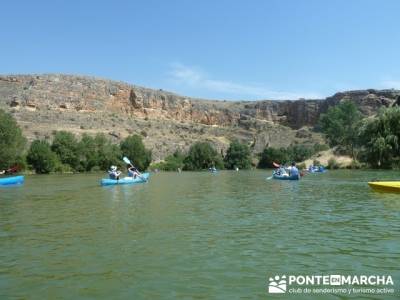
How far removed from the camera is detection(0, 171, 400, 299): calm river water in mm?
8680

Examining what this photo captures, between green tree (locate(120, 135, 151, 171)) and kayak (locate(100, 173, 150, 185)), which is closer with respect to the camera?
kayak (locate(100, 173, 150, 185))

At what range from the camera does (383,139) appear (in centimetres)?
6159

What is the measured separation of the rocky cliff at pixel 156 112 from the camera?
113312 millimetres

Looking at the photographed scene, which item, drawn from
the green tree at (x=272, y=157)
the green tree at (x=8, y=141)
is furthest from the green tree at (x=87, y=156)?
the green tree at (x=272, y=157)

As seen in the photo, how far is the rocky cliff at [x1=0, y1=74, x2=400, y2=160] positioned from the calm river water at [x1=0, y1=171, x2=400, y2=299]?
80.0 meters

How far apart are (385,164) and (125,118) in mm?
81540

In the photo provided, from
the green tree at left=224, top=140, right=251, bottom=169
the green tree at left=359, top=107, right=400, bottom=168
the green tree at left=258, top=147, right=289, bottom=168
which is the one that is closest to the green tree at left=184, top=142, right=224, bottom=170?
the green tree at left=224, top=140, right=251, bottom=169

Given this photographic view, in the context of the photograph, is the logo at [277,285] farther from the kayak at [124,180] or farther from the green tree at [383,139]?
the green tree at [383,139]

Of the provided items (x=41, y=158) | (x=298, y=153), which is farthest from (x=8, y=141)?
(x=298, y=153)

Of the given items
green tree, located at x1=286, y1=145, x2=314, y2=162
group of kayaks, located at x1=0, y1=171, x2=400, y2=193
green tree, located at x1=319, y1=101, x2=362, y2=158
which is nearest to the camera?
group of kayaks, located at x1=0, y1=171, x2=400, y2=193

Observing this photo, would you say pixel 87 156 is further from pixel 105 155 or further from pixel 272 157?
pixel 272 157

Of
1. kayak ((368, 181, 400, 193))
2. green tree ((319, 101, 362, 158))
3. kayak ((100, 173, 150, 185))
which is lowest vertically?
kayak ((100, 173, 150, 185))

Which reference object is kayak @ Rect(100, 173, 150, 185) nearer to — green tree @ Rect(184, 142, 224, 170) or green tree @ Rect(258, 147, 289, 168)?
green tree @ Rect(184, 142, 224, 170)

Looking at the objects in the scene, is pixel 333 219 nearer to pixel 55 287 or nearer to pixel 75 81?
pixel 55 287
